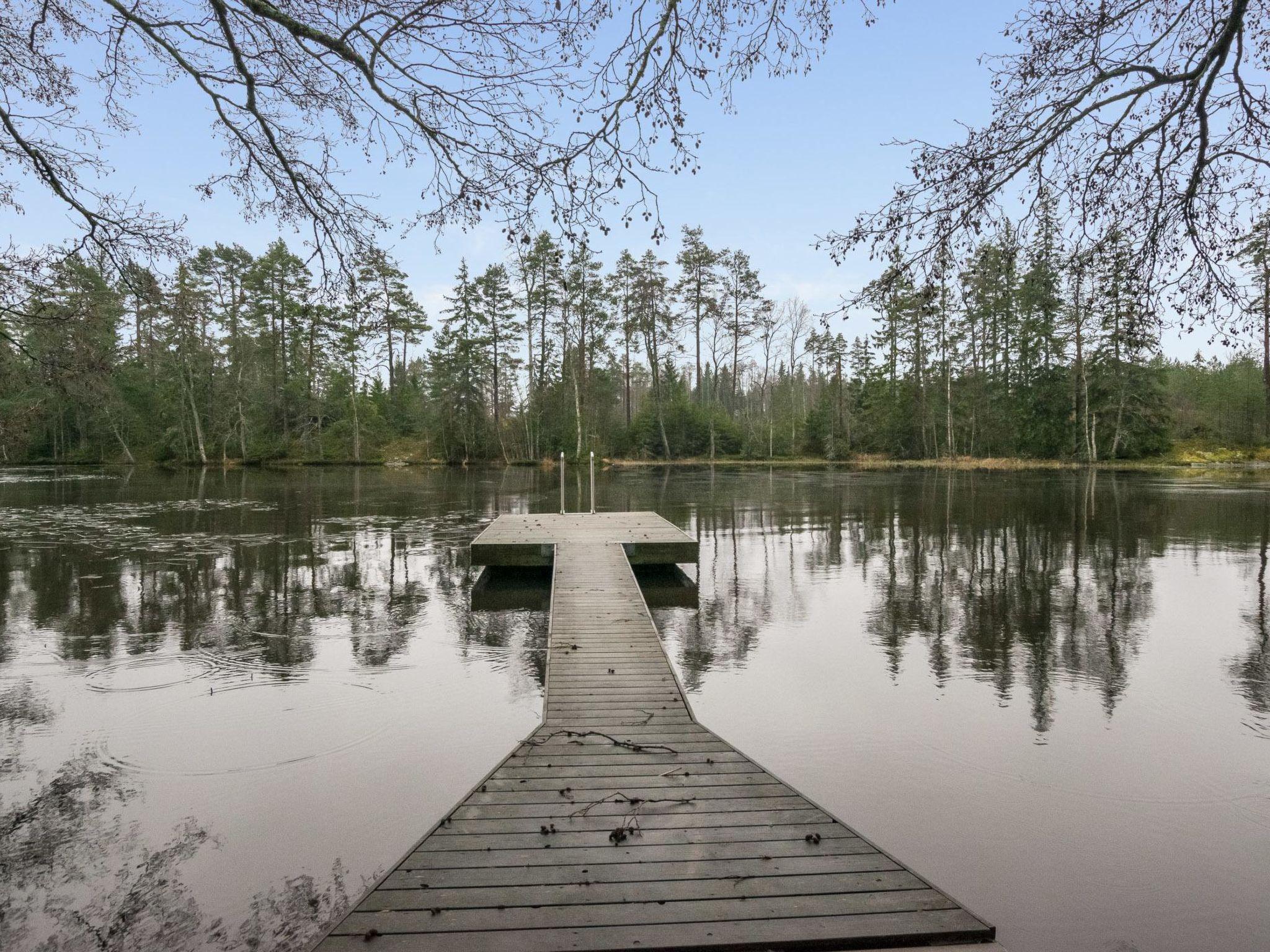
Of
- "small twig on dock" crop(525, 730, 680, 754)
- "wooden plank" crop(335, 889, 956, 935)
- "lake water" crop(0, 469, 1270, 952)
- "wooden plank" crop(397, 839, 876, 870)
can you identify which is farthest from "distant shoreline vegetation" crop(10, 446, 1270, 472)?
"wooden plank" crop(335, 889, 956, 935)

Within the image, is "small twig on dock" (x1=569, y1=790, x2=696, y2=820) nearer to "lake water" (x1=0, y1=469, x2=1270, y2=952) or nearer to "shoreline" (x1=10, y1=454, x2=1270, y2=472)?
"lake water" (x1=0, y1=469, x2=1270, y2=952)

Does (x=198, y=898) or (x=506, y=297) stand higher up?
(x=506, y=297)

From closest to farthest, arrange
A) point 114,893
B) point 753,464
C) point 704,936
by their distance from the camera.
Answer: point 704,936
point 114,893
point 753,464

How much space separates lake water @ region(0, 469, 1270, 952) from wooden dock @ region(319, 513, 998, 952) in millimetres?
630

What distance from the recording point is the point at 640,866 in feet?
9.87

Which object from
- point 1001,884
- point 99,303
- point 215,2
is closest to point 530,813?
point 1001,884

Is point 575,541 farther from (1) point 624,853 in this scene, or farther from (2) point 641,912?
(2) point 641,912

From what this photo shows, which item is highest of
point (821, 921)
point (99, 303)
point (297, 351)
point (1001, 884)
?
point (297, 351)

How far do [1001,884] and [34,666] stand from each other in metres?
7.09

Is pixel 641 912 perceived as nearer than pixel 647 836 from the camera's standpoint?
Yes

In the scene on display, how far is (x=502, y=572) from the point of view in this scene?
37.1 feet

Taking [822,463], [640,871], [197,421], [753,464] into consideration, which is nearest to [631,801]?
[640,871]

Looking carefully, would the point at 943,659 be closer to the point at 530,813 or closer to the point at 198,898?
the point at 530,813

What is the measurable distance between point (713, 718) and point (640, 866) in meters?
2.51
